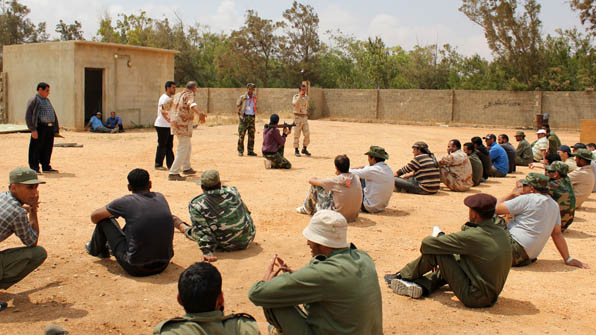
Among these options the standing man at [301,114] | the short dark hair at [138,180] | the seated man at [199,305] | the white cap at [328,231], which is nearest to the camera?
the seated man at [199,305]

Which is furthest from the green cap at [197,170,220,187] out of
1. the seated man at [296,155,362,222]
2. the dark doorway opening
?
the dark doorway opening

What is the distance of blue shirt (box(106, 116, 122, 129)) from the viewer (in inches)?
803

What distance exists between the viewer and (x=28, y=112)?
10836 mm

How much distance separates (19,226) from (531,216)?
4986 mm

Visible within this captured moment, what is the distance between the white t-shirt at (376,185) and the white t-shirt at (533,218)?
2.72m

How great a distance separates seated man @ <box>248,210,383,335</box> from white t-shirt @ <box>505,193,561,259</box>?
3.20 metres

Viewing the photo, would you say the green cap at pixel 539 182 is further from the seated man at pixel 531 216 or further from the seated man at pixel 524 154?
the seated man at pixel 524 154

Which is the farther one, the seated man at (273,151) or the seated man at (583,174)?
the seated man at (273,151)

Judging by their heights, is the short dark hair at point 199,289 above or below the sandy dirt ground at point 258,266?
above

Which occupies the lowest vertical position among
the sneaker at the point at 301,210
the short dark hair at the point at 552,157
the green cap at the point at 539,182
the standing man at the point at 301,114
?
the sneaker at the point at 301,210

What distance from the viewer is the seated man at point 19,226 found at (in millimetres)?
4645

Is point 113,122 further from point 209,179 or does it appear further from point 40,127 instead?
point 209,179

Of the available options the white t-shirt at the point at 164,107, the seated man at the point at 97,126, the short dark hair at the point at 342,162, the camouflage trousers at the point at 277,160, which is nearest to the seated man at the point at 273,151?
the camouflage trousers at the point at 277,160

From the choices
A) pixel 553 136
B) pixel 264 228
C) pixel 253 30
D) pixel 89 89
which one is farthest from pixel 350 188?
pixel 253 30
